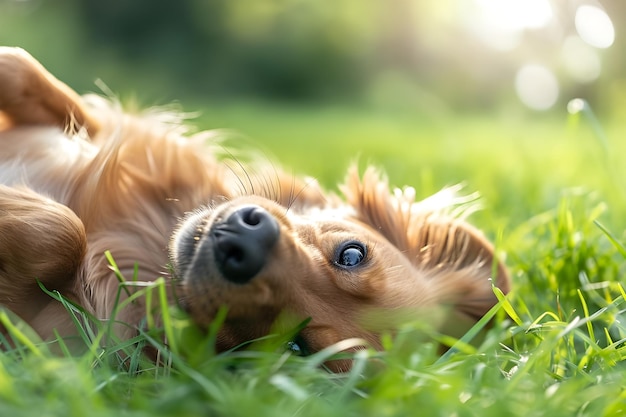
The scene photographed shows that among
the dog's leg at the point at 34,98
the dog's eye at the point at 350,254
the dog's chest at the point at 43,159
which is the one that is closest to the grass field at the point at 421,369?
the dog's eye at the point at 350,254

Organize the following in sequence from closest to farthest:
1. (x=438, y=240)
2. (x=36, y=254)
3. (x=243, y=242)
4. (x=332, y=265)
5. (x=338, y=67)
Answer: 1. (x=243, y=242)
2. (x=36, y=254)
3. (x=332, y=265)
4. (x=438, y=240)
5. (x=338, y=67)

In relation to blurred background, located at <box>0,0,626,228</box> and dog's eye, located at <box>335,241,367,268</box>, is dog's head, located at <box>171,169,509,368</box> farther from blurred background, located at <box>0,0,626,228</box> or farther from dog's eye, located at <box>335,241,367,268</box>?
blurred background, located at <box>0,0,626,228</box>

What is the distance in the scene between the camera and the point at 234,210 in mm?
2018

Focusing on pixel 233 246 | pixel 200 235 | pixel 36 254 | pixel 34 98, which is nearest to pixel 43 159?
pixel 34 98

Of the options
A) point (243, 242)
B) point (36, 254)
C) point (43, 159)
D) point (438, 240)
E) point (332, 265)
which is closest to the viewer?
point (243, 242)

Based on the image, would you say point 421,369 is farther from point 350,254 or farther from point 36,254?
point 36,254

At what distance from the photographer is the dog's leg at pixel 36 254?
2059mm

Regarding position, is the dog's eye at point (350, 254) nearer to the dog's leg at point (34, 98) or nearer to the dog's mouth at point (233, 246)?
the dog's mouth at point (233, 246)

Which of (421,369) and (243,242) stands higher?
(243,242)

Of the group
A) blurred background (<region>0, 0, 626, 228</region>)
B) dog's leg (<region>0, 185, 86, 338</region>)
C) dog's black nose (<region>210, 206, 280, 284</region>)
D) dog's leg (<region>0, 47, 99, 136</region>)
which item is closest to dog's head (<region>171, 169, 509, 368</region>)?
dog's black nose (<region>210, 206, 280, 284</region>)

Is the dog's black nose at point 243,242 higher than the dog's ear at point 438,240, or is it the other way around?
the dog's black nose at point 243,242

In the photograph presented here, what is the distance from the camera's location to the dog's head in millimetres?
1899

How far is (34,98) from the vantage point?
2.79 meters

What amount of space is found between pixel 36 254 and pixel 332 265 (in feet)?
2.63
